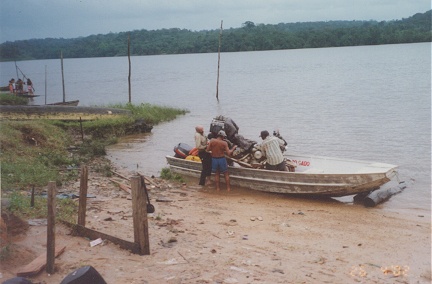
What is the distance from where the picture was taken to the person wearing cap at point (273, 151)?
12781 mm

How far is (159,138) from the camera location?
80.7 ft

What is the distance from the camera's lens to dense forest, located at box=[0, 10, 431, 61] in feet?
390

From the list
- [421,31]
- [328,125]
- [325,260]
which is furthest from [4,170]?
[421,31]

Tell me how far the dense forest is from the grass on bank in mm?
75951

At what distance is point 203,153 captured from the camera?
13.8 meters

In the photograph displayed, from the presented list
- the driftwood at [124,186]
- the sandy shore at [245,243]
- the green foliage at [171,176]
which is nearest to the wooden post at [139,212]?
the sandy shore at [245,243]

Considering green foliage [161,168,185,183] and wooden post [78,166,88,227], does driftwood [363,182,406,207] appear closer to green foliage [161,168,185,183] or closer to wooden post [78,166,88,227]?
green foliage [161,168,185,183]

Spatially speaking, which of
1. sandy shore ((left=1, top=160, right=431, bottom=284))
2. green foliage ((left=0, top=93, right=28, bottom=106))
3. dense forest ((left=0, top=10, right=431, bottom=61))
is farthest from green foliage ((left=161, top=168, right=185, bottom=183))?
dense forest ((left=0, top=10, right=431, bottom=61))

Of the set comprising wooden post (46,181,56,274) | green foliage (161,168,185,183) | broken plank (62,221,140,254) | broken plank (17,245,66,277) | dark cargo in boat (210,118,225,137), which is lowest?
green foliage (161,168,185,183)

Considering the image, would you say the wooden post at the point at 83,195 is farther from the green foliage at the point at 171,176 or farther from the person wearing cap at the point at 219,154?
the green foliage at the point at 171,176

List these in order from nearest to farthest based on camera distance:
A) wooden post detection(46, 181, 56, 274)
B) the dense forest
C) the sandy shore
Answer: wooden post detection(46, 181, 56, 274)
the sandy shore
the dense forest

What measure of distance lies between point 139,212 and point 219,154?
6107 millimetres

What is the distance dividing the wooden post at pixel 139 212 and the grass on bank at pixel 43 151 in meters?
2.41

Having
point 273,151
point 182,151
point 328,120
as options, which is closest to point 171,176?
point 182,151
